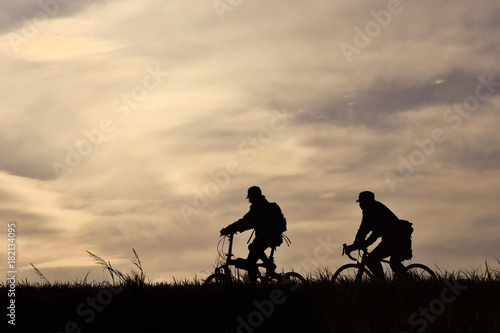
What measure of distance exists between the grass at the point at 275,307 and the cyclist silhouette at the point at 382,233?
1.50 m

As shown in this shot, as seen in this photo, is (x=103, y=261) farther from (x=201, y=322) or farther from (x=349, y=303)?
(x=349, y=303)

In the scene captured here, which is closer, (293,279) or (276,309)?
(276,309)

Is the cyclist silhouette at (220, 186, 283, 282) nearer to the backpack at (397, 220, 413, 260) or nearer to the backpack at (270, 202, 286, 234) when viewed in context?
the backpack at (270, 202, 286, 234)

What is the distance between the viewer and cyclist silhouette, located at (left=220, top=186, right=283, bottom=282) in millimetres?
13391

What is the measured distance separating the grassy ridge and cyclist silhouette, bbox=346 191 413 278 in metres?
1.68

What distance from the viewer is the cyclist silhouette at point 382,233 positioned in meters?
13.1

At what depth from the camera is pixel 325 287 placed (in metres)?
11.3

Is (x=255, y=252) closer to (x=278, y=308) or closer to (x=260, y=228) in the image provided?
(x=260, y=228)

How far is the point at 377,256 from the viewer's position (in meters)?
13.4

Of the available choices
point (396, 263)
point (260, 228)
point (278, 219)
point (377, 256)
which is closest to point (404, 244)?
point (396, 263)

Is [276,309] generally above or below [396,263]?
below

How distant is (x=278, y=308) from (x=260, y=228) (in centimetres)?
313

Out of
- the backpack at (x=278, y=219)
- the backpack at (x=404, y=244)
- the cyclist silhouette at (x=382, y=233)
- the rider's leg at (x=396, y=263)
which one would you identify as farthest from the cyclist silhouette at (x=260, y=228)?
the backpack at (x=404, y=244)

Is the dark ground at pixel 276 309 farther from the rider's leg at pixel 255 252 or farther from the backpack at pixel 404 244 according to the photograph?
the backpack at pixel 404 244
